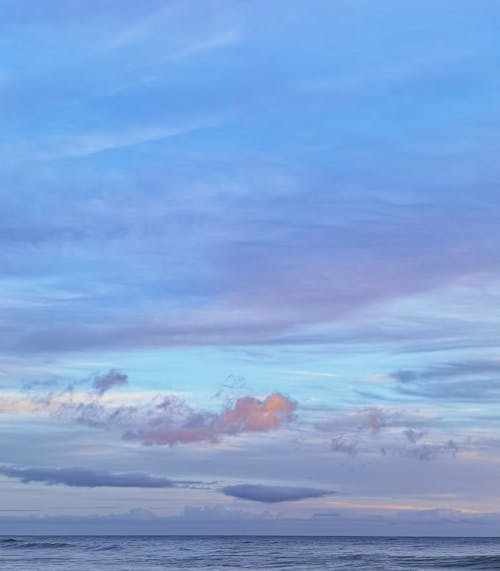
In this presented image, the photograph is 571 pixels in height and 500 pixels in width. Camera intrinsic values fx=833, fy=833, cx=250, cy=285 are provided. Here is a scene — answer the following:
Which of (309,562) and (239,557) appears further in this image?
(239,557)

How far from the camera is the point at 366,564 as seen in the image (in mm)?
84875

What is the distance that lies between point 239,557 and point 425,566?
26762mm

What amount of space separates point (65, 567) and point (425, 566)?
3509 cm

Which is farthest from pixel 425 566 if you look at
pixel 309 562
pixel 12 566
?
pixel 12 566

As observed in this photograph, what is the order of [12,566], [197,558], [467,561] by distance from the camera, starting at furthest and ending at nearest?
[197,558] < [467,561] < [12,566]

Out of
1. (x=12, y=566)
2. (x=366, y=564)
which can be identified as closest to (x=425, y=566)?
(x=366, y=564)

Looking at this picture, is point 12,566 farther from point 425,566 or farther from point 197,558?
point 425,566

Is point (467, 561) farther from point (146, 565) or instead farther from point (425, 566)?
point (146, 565)

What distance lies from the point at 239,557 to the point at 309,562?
42.3 ft

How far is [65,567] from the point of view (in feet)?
267

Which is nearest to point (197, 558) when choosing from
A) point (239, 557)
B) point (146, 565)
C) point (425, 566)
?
point (239, 557)

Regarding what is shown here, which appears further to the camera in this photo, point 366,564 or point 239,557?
point 239,557

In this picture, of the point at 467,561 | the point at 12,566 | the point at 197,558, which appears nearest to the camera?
the point at 12,566

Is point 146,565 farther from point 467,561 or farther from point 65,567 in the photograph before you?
point 467,561
